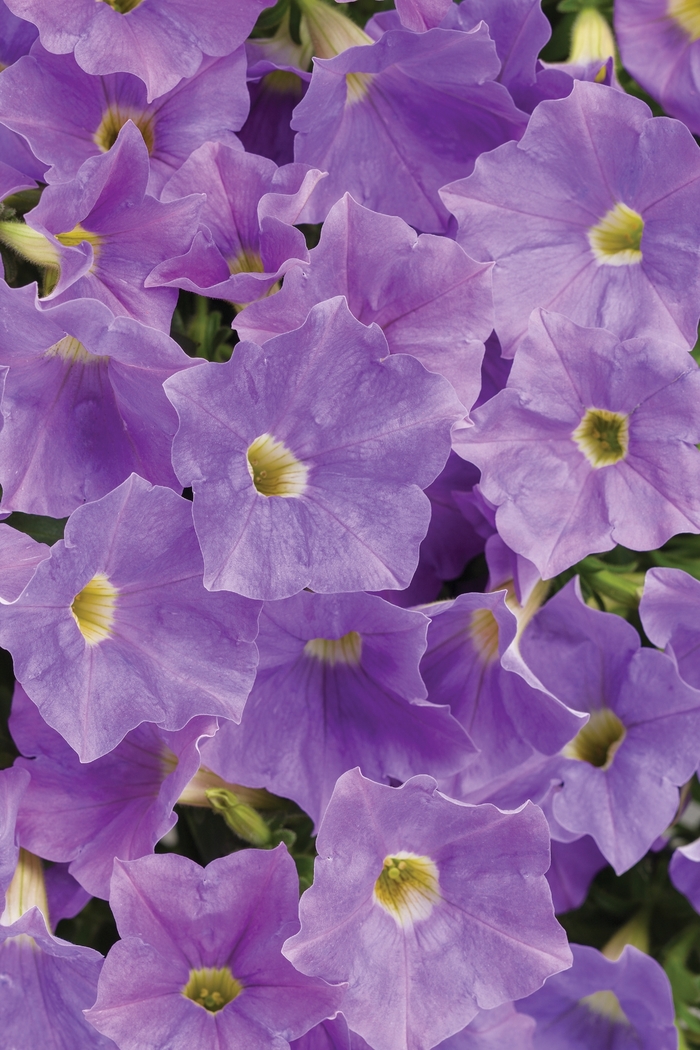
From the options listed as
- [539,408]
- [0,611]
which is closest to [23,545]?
[0,611]

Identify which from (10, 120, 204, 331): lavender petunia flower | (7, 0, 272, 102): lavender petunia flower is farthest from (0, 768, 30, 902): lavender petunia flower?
(7, 0, 272, 102): lavender petunia flower

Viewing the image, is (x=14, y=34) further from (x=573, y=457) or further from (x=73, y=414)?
(x=573, y=457)

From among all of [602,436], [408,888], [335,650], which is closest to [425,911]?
[408,888]

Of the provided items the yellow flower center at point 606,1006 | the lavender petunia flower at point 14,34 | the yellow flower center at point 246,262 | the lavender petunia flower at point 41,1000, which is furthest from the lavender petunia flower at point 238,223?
the yellow flower center at point 606,1006

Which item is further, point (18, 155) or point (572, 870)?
point (572, 870)

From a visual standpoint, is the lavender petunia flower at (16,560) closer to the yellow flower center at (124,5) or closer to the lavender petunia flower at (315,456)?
the lavender petunia flower at (315,456)
